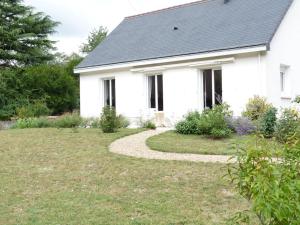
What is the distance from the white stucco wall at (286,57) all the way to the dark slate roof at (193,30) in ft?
2.35

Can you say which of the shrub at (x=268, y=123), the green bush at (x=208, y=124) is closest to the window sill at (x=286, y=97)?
the green bush at (x=208, y=124)

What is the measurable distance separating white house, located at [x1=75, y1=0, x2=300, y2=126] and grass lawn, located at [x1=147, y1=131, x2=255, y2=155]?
12.6 ft

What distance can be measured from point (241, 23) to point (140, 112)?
240 inches

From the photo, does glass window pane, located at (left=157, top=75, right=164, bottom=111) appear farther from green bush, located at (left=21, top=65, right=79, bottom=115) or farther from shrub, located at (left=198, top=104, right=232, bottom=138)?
green bush, located at (left=21, top=65, right=79, bottom=115)

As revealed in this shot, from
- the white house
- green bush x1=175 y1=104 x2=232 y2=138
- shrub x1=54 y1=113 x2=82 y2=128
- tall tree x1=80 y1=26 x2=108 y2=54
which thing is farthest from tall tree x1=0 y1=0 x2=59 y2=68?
green bush x1=175 y1=104 x2=232 y2=138

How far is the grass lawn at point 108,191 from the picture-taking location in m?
→ 6.30

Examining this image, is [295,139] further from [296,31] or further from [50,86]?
[50,86]

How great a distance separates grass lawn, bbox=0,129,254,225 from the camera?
20.7 ft

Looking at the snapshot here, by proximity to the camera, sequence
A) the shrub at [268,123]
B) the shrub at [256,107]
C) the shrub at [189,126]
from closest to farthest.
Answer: the shrub at [268,123], the shrub at [189,126], the shrub at [256,107]

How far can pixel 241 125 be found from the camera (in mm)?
14180

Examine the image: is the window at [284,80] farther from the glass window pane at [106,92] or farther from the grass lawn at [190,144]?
the glass window pane at [106,92]

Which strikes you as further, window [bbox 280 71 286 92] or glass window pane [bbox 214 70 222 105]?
window [bbox 280 71 286 92]

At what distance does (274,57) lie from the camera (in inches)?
655

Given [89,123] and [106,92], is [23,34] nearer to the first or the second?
[106,92]
